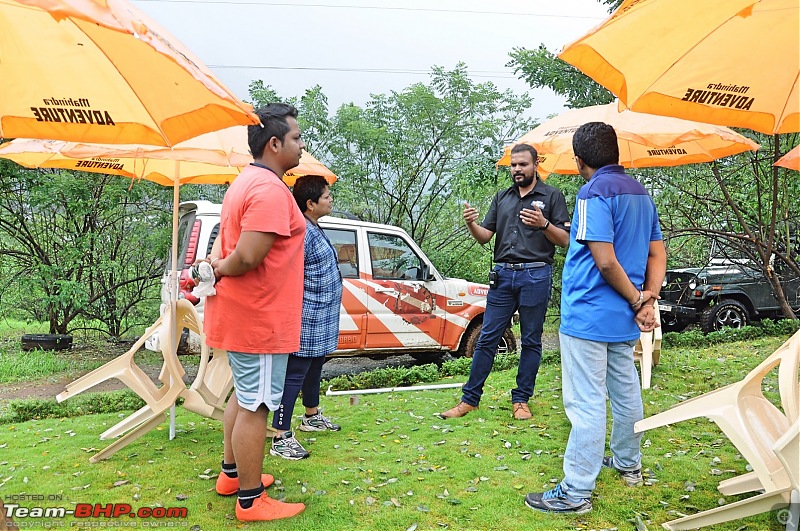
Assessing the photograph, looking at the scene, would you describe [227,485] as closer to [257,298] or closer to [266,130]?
[257,298]

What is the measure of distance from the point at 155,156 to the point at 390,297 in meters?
3.47

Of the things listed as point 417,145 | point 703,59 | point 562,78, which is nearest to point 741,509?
point 703,59

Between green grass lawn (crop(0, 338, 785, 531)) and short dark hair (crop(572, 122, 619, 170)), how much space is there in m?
1.80

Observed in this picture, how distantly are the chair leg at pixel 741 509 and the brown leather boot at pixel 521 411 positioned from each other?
6.48 ft

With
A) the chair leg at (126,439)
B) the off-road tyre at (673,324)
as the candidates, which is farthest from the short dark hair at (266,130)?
the off-road tyre at (673,324)

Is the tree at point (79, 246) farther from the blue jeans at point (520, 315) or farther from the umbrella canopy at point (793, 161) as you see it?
the umbrella canopy at point (793, 161)

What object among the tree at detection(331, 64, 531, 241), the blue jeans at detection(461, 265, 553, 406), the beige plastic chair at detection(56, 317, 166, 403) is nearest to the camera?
the beige plastic chair at detection(56, 317, 166, 403)

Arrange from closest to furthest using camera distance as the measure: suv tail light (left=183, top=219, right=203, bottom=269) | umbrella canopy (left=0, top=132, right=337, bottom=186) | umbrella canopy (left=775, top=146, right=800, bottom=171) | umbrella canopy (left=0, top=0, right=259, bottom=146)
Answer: umbrella canopy (left=0, top=0, right=259, bottom=146)
umbrella canopy (left=775, top=146, right=800, bottom=171)
umbrella canopy (left=0, top=132, right=337, bottom=186)
suv tail light (left=183, top=219, right=203, bottom=269)

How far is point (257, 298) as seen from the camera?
294cm

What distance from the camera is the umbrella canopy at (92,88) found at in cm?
280

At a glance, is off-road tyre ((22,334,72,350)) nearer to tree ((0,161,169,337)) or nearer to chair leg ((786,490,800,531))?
tree ((0,161,169,337))

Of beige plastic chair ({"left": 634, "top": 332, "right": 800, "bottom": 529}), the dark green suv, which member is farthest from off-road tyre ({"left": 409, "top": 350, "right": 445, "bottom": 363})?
beige plastic chair ({"left": 634, "top": 332, "right": 800, "bottom": 529})

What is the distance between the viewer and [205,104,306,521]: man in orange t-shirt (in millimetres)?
2857

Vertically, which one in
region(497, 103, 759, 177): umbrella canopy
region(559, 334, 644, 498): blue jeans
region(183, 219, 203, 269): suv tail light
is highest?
region(497, 103, 759, 177): umbrella canopy
